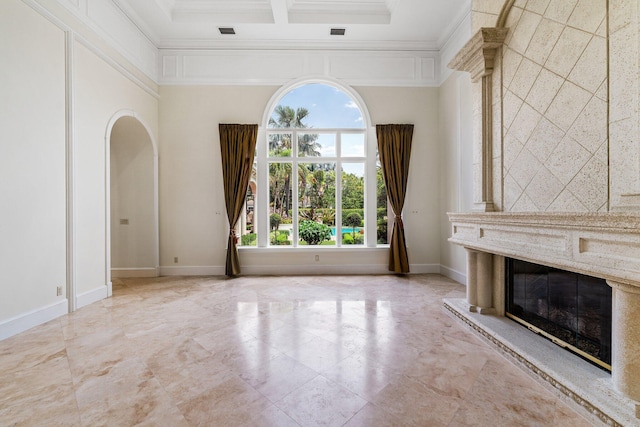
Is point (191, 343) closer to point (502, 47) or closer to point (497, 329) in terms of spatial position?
point (497, 329)

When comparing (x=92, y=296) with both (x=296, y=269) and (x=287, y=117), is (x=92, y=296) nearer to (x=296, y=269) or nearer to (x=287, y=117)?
(x=296, y=269)

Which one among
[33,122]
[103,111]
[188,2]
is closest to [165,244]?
[103,111]

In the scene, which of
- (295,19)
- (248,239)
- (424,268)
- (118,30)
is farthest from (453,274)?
(118,30)

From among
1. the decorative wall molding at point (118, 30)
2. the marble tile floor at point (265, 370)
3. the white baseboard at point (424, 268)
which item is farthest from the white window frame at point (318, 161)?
the decorative wall molding at point (118, 30)

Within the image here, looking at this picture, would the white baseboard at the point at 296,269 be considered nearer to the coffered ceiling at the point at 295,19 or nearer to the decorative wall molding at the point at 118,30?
the decorative wall molding at the point at 118,30

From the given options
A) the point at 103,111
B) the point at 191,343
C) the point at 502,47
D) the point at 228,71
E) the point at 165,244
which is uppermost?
the point at 228,71

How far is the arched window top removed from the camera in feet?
19.2

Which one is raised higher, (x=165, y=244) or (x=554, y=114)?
(x=554, y=114)

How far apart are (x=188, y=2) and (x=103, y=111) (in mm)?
2353

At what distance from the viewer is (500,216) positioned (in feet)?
8.89

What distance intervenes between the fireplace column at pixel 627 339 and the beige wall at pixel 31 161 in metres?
5.07

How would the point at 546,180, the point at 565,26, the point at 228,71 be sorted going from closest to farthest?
1. the point at 565,26
2. the point at 546,180
3. the point at 228,71

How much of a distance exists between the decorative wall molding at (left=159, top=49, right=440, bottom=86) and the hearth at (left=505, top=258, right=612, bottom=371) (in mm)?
4185

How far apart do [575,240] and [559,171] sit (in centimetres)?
83
